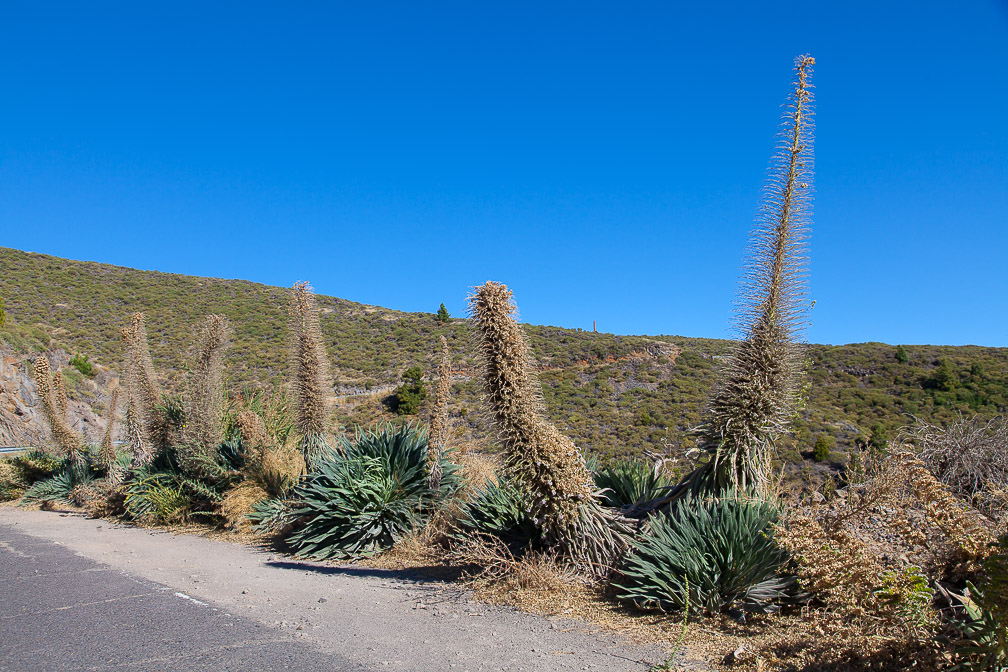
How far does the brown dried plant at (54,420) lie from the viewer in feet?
42.8

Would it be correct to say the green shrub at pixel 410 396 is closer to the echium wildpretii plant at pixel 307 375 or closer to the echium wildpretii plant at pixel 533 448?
the echium wildpretii plant at pixel 307 375

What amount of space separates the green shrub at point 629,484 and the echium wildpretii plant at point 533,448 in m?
1.14

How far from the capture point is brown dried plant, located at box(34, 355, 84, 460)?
13.0m

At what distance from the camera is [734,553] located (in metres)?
4.72

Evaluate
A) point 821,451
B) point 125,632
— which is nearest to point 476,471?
point 125,632

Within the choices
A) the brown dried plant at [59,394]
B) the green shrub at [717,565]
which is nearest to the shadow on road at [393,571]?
the green shrub at [717,565]

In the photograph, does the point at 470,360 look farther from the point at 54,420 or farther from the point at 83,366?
the point at 83,366

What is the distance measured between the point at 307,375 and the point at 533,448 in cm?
482

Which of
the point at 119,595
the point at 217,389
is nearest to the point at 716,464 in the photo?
Result: the point at 119,595

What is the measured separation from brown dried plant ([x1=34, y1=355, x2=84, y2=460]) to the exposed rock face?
28.7 ft

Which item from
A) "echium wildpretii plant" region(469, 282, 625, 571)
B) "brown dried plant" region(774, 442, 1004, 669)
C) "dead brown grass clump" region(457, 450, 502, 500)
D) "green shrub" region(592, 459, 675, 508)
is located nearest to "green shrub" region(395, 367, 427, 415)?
"dead brown grass clump" region(457, 450, 502, 500)

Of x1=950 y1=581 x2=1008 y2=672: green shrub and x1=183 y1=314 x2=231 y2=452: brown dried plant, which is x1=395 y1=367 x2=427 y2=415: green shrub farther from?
x1=950 y1=581 x2=1008 y2=672: green shrub

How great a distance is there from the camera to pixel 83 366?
99.6 feet

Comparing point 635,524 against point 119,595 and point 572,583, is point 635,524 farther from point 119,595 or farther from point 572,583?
point 119,595
